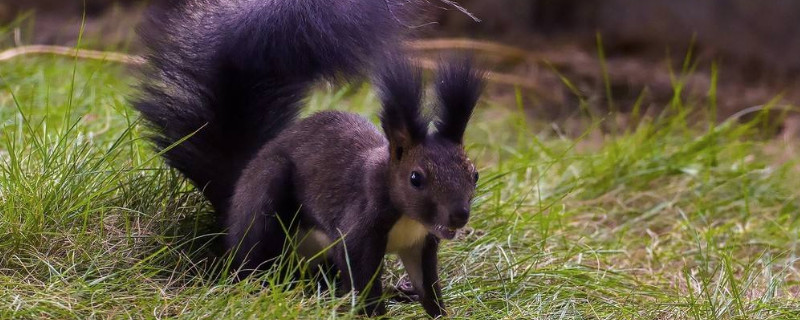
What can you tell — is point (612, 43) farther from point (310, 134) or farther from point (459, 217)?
point (459, 217)

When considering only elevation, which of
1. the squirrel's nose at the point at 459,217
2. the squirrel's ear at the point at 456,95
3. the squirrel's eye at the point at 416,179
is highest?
the squirrel's ear at the point at 456,95

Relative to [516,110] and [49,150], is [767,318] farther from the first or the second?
[516,110]

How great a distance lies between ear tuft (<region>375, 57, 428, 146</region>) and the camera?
2535 millimetres

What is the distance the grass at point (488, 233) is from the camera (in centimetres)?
269

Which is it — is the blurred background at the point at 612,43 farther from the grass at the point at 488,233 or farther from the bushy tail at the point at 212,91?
the bushy tail at the point at 212,91

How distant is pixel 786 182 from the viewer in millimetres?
4578

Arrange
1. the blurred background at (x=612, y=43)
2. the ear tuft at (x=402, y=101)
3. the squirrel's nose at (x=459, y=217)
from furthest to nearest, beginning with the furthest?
the blurred background at (x=612, y=43), the ear tuft at (x=402, y=101), the squirrel's nose at (x=459, y=217)

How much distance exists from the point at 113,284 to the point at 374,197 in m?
0.68

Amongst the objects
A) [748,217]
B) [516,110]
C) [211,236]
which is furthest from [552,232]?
[516,110]

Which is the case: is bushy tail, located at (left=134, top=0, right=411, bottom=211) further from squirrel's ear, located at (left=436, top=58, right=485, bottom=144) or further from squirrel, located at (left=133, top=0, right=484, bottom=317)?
squirrel's ear, located at (left=436, top=58, right=485, bottom=144)

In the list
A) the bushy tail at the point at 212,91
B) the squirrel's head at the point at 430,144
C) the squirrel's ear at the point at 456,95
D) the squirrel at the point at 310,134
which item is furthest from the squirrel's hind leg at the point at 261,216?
the squirrel's ear at the point at 456,95

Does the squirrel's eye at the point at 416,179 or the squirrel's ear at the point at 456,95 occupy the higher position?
the squirrel's ear at the point at 456,95

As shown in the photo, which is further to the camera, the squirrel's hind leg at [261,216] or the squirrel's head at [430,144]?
the squirrel's hind leg at [261,216]

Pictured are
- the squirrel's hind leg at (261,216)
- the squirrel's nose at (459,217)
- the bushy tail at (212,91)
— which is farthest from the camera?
the bushy tail at (212,91)
